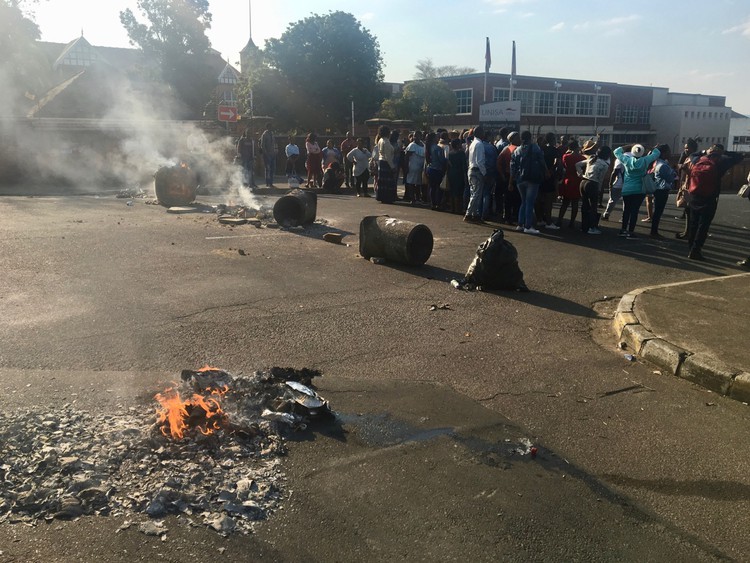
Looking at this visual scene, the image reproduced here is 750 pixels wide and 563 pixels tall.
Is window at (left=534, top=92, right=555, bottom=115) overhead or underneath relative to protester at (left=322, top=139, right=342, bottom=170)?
overhead

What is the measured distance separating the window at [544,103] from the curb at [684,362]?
60.1 meters

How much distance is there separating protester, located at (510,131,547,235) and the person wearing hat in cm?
159

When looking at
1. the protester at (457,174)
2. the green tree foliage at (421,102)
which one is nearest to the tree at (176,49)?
the green tree foliage at (421,102)

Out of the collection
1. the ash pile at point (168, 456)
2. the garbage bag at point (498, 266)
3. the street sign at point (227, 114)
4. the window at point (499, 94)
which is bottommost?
the ash pile at point (168, 456)

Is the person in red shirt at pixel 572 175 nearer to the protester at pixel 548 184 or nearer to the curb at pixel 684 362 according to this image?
the protester at pixel 548 184

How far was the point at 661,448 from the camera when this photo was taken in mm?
3855

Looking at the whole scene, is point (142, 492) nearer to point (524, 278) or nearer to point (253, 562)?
point (253, 562)

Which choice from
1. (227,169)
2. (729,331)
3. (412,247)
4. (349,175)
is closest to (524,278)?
(412,247)

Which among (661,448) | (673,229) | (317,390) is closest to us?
(661,448)

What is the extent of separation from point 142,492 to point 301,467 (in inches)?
35.3

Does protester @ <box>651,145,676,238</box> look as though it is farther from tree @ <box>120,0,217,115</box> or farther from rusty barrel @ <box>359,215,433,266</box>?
tree @ <box>120,0,217,115</box>

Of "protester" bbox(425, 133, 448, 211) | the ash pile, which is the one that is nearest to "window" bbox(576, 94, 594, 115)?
"protester" bbox(425, 133, 448, 211)

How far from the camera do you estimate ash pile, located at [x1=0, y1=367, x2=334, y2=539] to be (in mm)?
3049

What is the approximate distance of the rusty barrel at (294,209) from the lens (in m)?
12.1
